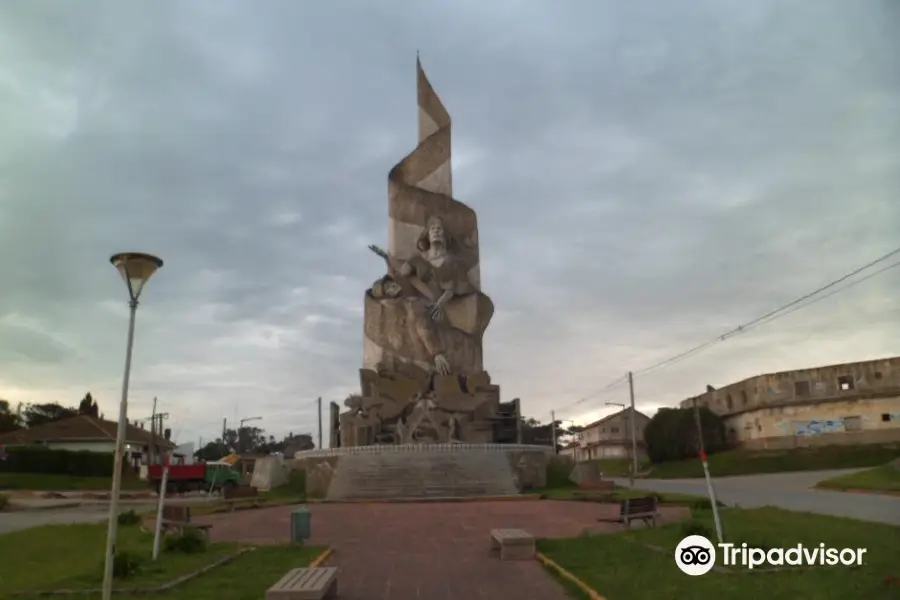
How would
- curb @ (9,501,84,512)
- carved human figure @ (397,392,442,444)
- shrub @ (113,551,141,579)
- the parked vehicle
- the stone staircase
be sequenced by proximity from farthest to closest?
the parked vehicle, carved human figure @ (397,392,442,444), the stone staircase, curb @ (9,501,84,512), shrub @ (113,551,141,579)

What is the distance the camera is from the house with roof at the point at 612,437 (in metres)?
70.0

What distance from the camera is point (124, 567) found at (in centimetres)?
853

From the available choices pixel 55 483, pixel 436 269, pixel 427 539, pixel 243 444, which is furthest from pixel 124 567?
pixel 243 444

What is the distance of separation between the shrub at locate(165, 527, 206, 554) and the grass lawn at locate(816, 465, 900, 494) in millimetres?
15564

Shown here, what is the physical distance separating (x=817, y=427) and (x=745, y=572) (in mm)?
36641

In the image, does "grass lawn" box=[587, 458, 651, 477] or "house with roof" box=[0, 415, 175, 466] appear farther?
"grass lawn" box=[587, 458, 651, 477]

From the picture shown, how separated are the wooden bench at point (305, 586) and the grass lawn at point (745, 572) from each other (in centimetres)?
254

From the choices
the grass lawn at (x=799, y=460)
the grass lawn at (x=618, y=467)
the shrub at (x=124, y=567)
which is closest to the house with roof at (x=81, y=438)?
the grass lawn at (x=618, y=467)

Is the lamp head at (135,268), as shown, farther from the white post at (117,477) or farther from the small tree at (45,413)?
the small tree at (45,413)

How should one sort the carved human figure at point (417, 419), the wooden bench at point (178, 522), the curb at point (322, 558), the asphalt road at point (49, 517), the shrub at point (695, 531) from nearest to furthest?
the curb at point (322, 558) < the shrub at point (695, 531) < the wooden bench at point (178, 522) < the asphalt road at point (49, 517) < the carved human figure at point (417, 419)

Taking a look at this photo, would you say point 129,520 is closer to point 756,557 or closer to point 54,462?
point 756,557

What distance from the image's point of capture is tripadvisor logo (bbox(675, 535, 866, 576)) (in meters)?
7.91

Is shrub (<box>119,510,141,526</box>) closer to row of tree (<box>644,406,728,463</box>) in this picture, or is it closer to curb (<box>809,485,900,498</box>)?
curb (<box>809,485,900,498</box>)

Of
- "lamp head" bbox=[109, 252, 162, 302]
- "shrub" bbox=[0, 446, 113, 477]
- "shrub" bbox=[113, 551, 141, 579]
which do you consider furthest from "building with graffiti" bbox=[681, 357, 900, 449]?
"lamp head" bbox=[109, 252, 162, 302]
